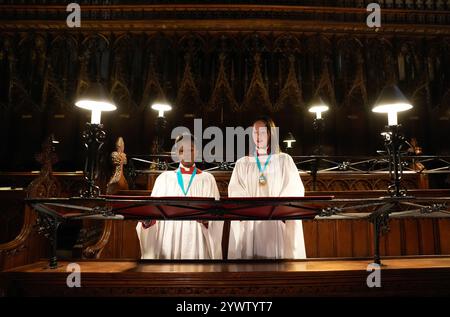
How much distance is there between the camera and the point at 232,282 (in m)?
2.08

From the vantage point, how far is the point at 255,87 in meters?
6.74

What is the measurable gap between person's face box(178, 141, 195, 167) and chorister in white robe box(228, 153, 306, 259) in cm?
55

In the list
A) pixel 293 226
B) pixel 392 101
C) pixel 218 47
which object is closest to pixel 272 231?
pixel 293 226

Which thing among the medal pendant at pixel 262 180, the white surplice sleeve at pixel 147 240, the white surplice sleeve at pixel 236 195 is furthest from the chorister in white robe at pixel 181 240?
the medal pendant at pixel 262 180

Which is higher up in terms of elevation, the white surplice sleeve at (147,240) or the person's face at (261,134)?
the person's face at (261,134)

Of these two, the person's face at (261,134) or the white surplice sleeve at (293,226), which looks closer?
the white surplice sleeve at (293,226)

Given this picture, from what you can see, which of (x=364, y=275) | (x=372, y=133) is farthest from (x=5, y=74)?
(x=372, y=133)

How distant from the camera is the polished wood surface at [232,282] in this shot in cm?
208

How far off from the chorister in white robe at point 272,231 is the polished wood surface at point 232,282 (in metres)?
1.45

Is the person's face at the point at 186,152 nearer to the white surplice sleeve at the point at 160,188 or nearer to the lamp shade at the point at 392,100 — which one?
the white surplice sleeve at the point at 160,188

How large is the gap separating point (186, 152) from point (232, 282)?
6.57ft

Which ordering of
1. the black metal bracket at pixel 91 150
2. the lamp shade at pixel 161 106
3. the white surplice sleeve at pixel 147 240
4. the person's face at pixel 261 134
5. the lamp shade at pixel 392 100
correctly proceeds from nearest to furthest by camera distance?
the lamp shade at pixel 392 100 < the black metal bracket at pixel 91 150 < the white surplice sleeve at pixel 147 240 < the person's face at pixel 261 134 < the lamp shade at pixel 161 106

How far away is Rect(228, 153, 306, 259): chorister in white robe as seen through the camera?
11.7 feet

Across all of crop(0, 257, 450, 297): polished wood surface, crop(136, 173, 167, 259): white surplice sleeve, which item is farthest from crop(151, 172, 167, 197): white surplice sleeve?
crop(0, 257, 450, 297): polished wood surface
